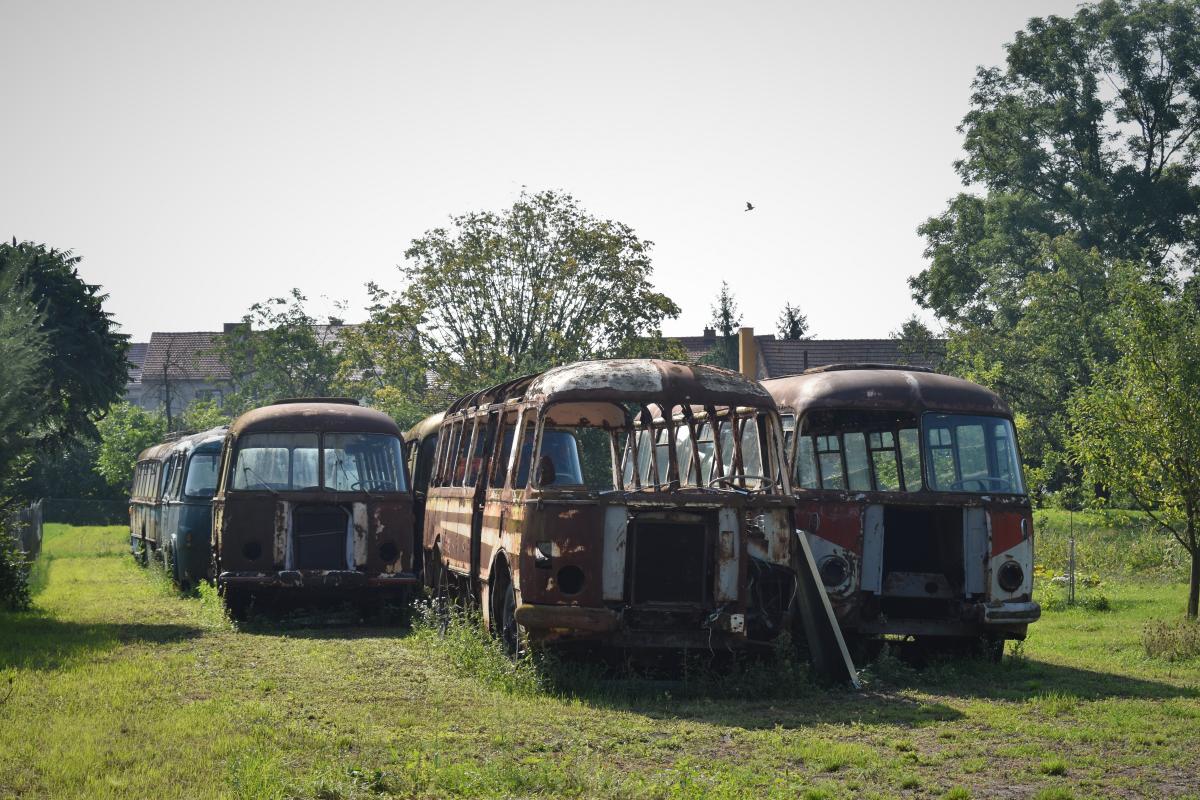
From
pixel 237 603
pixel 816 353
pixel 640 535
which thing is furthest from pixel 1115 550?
pixel 816 353

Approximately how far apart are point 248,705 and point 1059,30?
4606 centimetres

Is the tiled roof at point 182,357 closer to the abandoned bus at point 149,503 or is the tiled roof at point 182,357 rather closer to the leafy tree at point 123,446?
the leafy tree at point 123,446

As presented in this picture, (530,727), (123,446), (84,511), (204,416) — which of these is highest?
(204,416)

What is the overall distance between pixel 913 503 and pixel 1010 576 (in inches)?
43.9

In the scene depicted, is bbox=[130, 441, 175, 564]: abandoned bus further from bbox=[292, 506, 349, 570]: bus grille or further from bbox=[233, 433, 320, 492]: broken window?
bbox=[292, 506, 349, 570]: bus grille

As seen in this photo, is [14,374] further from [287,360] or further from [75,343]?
[287,360]

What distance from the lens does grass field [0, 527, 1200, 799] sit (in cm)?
801

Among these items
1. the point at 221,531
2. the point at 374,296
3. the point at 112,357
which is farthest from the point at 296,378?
the point at 221,531

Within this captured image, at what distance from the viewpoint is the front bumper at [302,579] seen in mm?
17172

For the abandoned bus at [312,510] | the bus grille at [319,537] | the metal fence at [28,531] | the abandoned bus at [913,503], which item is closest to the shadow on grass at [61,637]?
the abandoned bus at [312,510]

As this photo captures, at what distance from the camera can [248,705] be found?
34.9 feet

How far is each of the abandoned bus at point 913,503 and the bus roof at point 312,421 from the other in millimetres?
6034

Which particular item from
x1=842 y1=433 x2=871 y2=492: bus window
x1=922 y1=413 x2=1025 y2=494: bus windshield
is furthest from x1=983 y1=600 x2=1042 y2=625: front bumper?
x1=842 y1=433 x2=871 y2=492: bus window

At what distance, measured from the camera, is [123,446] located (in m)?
54.9
